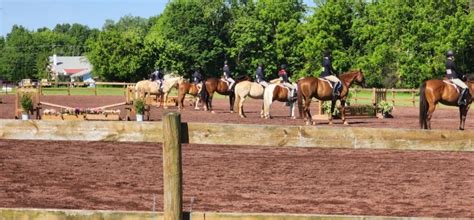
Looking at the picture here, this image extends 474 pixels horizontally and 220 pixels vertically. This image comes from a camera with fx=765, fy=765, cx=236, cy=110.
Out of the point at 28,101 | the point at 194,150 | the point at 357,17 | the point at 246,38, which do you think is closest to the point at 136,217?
the point at 194,150

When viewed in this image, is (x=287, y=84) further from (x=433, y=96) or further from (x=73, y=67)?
(x=73, y=67)

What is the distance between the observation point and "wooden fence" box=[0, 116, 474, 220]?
244 inches

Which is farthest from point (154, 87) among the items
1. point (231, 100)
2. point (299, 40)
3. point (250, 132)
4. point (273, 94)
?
point (299, 40)

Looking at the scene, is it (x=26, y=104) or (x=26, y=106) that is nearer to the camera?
(x=26, y=104)

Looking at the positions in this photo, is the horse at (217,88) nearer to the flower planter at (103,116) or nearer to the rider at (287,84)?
the rider at (287,84)

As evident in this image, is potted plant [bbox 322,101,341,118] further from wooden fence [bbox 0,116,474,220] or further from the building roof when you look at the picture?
the building roof

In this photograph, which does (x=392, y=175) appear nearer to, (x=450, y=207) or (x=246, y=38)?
(x=450, y=207)

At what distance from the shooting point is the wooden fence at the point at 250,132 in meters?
6.20

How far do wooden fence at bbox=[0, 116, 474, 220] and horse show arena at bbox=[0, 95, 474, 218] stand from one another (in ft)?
0.55

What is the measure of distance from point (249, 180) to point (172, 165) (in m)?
7.99

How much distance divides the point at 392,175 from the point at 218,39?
8687cm

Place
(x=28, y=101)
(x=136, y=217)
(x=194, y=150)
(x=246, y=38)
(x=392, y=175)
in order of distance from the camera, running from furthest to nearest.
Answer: (x=246, y=38)
(x=28, y=101)
(x=194, y=150)
(x=392, y=175)
(x=136, y=217)

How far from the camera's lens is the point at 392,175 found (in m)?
14.6

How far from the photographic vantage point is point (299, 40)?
9569 cm
